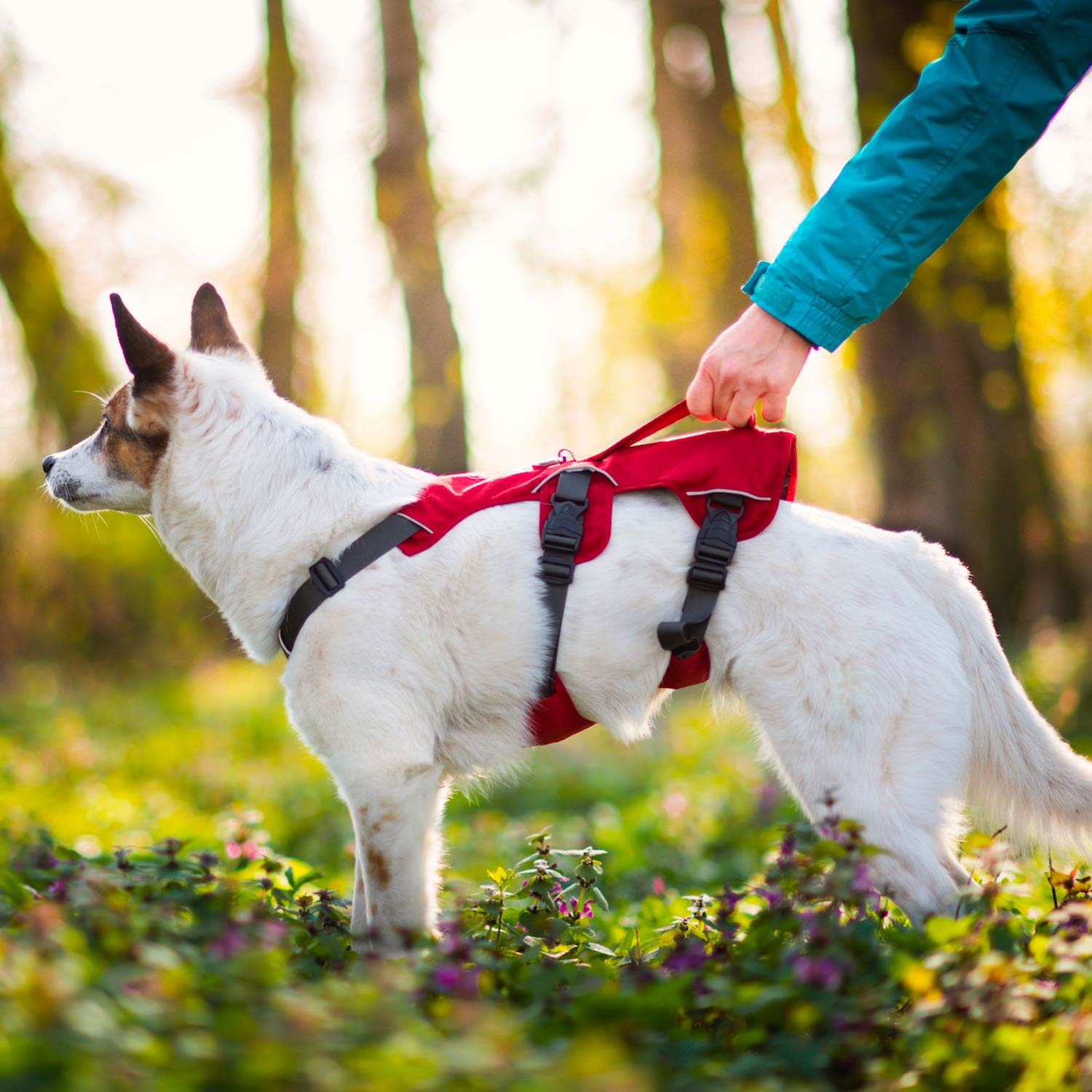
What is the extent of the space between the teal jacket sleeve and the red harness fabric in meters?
0.43

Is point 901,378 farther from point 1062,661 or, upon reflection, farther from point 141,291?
point 141,291

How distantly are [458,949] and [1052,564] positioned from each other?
982 centimetres

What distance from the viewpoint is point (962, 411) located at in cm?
957

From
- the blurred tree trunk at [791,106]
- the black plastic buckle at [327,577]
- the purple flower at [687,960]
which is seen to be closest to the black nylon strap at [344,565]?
the black plastic buckle at [327,577]

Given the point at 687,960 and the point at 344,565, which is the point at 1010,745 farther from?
the point at 344,565

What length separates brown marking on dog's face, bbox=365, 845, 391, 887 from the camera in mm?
2936

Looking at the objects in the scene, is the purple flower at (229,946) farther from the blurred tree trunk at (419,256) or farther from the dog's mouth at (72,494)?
the blurred tree trunk at (419,256)

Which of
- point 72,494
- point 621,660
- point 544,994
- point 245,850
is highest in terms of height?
point 72,494

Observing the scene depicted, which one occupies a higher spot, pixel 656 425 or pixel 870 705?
pixel 656 425

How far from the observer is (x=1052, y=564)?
9.99 m

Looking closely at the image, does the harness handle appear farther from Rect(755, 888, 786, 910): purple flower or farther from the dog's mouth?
the dog's mouth

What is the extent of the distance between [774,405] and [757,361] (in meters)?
0.15

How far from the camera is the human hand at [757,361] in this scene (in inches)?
110

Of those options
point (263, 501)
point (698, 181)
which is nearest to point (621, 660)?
point (263, 501)
